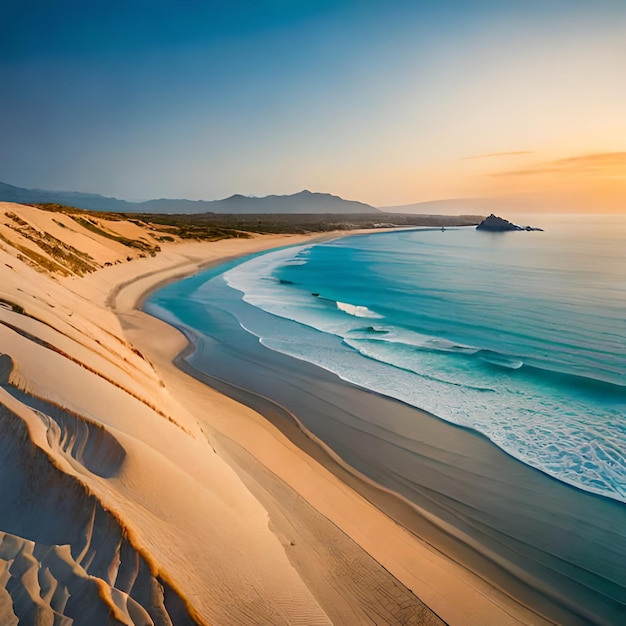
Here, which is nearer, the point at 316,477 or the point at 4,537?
the point at 4,537

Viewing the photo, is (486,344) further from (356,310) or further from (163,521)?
(163,521)

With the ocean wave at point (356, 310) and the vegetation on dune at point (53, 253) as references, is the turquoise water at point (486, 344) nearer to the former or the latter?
the ocean wave at point (356, 310)

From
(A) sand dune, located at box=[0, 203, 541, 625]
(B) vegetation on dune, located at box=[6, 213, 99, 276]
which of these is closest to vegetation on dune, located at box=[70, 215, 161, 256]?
(B) vegetation on dune, located at box=[6, 213, 99, 276]

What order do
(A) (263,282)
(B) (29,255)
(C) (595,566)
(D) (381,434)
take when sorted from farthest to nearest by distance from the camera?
(A) (263,282), (B) (29,255), (D) (381,434), (C) (595,566)

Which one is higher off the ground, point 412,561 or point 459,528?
point 412,561

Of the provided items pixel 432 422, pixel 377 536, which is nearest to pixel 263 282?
pixel 432 422

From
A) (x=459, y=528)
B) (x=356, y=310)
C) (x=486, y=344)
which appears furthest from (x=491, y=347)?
(x=459, y=528)

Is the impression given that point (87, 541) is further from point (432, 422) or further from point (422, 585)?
point (432, 422)

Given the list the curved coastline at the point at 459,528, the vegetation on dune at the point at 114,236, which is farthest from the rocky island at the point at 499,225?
the curved coastline at the point at 459,528
